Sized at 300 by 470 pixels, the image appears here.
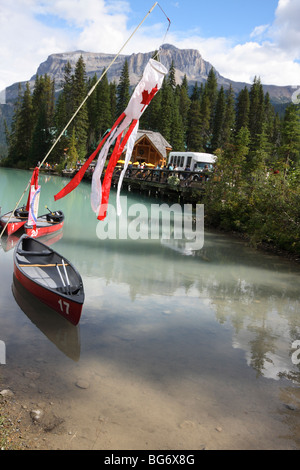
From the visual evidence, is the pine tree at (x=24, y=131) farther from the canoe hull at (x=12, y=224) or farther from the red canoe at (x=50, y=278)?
the red canoe at (x=50, y=278)

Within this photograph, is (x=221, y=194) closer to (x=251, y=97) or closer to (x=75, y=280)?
(x=75, y=280)

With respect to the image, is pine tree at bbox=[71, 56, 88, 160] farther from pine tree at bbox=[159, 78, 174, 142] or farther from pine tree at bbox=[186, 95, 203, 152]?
→ pine tree at bbox=[186, 95, 203, 152]

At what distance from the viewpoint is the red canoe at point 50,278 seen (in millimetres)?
8492

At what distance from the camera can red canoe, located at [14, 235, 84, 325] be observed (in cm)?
849

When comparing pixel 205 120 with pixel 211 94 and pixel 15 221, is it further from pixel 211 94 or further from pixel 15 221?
pixel 15 221

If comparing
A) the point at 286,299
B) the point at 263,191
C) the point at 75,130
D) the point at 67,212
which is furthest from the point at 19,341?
the point at 75,130

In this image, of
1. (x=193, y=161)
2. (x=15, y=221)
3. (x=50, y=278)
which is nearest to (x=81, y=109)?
(x=193, y=161)

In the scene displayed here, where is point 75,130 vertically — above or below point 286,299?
above

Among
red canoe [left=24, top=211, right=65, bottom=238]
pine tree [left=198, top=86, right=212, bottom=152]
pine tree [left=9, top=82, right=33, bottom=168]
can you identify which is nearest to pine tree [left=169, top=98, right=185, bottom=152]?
pine tree [left=198, top=86, right=212, bottom=152]

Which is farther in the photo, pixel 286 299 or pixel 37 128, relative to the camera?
pixel 37 128

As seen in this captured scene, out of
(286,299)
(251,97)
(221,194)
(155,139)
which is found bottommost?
(286,299)

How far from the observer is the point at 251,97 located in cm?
8450

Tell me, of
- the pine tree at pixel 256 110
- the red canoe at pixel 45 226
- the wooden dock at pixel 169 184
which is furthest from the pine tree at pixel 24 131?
the red canoe at pixel 45 226

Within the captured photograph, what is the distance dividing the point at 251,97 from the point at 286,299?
80592mm
